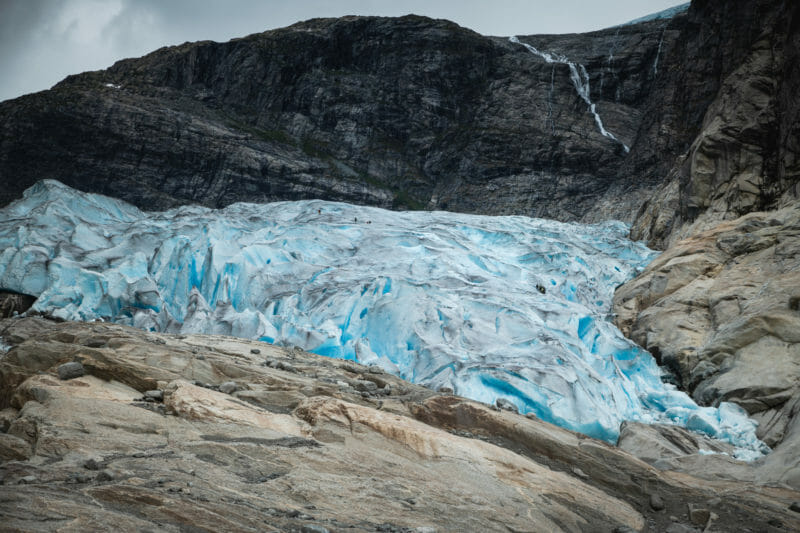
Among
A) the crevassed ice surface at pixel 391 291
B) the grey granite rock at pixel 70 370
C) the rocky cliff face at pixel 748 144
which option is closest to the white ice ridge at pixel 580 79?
the rocky cliff face at pixel 748 144

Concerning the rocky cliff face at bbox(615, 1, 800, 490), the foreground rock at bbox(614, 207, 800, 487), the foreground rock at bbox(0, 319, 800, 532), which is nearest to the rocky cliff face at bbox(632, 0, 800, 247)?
the rocky cliff face at bbox(615, 1, 800, 490)

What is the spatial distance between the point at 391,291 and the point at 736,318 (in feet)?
24.7

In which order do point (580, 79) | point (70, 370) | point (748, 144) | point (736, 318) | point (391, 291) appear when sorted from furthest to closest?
point (580, 79), point (748, 144), point (391, 291), point (736, 318), point (70, 370)

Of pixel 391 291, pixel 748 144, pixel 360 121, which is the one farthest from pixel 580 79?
pixel 391 291

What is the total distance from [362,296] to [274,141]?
107ft

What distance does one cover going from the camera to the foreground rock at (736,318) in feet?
33.3

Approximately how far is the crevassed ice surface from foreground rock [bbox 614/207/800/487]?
0.50 metres

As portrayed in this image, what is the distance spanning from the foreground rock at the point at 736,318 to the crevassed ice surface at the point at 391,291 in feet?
1.64

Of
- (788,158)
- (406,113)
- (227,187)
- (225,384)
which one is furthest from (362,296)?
(406,113)

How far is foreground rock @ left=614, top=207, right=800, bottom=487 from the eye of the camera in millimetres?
10148

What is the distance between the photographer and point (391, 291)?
1459cm

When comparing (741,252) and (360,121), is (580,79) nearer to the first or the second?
(360,121)

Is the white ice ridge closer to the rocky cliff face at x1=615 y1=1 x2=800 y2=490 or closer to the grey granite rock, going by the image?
the rocky cliff face at x1=615 y1=1 x2=800 y2=490

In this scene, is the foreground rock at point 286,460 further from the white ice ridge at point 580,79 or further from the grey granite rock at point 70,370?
the white ice ridge at point 580,79
